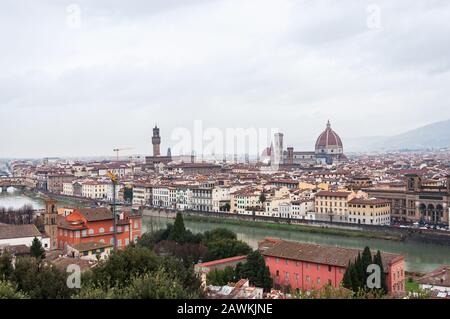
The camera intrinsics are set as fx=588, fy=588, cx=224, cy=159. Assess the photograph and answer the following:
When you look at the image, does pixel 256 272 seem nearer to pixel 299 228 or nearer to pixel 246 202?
pixel 299 228

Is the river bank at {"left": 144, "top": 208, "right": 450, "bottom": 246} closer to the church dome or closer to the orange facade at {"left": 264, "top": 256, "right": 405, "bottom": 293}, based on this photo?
the orange facade at {"left": 264, "top": 256, "right": 405, "bottom": 293}

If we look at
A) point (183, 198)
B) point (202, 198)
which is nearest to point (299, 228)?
point (202, 198)

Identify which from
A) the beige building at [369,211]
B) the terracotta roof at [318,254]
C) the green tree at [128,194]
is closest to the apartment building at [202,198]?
the green tree at [128,194]

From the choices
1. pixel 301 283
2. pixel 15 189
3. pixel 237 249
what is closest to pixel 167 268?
pixel 301 283

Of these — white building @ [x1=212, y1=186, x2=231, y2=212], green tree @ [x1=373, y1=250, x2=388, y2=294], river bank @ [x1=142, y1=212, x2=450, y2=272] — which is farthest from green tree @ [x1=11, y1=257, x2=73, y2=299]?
white building @ [x1=212, y1=186, x2=231, y2=212]

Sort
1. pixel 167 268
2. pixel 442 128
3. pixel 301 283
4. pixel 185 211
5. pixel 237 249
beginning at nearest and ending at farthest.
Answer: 1. pixel 167 268
2. pixel 301 283
3. pixel 237 249
4. pixel 185 211
5. pixel 442 128

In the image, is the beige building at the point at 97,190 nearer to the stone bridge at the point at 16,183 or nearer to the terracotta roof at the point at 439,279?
the stone bridge at the point at 16,183
